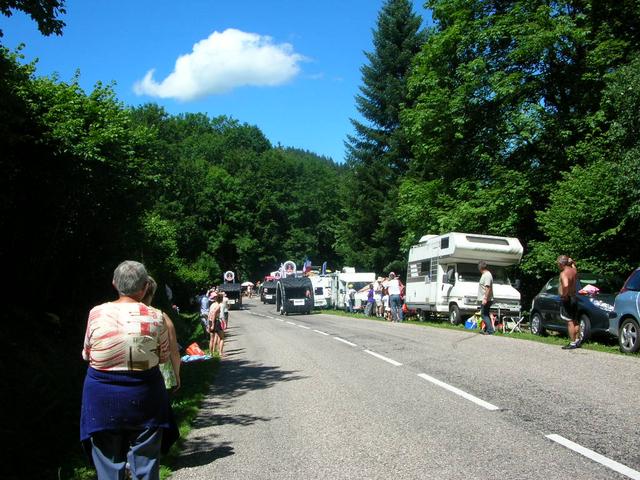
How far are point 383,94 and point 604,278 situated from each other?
3322 cm

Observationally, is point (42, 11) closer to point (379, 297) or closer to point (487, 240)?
point (487, 240)

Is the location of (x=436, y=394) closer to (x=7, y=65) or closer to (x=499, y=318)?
(x=7, y=65)

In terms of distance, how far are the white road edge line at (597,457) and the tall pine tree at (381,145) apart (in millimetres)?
39390

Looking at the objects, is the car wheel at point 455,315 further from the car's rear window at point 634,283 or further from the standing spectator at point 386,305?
the car's rear window at point 634,283

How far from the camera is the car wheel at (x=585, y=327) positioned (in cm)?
1382

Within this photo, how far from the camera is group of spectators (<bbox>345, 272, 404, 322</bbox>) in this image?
25734mm

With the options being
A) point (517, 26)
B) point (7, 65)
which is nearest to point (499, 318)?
point (517, 26)

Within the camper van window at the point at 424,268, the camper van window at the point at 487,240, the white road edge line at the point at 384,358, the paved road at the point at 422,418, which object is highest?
the camper van window at the point at 487,240

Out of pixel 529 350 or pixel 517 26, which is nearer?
pixel 529 350

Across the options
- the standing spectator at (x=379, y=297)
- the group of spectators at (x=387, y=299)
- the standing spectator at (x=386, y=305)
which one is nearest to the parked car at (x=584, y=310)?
the group of spectators at (x=387, y=299)

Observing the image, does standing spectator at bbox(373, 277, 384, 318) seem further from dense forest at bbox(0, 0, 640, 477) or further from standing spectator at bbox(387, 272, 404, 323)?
standing spectator at bbox(387, 272, 404, 323)

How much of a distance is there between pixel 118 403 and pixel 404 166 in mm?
44744

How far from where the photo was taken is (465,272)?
22391 millimetres

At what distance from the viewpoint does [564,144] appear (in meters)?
25.7
